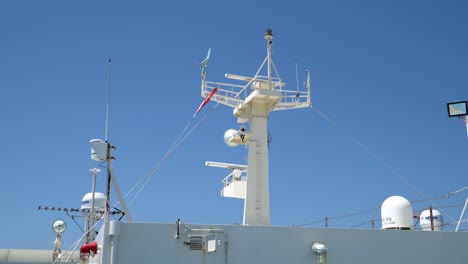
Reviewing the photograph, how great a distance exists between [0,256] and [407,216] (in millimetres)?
31625

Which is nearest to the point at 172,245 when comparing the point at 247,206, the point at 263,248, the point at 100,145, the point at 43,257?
the point at 263,248

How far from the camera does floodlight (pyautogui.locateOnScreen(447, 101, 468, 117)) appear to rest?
1812cm

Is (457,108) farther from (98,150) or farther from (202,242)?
(98,150)

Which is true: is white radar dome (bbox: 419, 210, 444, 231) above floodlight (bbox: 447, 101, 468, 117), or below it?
below

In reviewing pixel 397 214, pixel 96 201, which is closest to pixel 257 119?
pixel 397 214

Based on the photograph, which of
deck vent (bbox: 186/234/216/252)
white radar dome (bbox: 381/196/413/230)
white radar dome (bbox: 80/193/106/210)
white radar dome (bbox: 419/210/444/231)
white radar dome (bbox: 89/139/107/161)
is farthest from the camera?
white radar dome (bbox: 80/193/106/210)

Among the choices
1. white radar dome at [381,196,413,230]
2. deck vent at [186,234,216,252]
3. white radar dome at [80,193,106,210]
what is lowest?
deck vent at [186,234,216,252]

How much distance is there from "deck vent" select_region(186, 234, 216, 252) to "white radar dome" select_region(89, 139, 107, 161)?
3960 mm

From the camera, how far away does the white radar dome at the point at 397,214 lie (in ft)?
54.4

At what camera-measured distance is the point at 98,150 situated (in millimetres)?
15500

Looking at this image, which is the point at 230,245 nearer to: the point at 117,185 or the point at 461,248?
the point at 117,185

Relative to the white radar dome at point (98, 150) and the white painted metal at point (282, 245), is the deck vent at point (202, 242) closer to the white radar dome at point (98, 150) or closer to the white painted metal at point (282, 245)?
the white painted metal at point (282, 245)

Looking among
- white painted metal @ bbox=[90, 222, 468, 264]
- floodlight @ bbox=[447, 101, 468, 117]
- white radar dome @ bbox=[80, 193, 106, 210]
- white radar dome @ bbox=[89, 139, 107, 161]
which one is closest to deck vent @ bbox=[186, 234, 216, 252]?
white painted metal @ bbox=[90, 222, 468, 264]

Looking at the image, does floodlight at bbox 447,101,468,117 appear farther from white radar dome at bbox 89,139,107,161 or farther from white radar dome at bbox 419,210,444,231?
white radar dome at bbox 89,139,107,161
